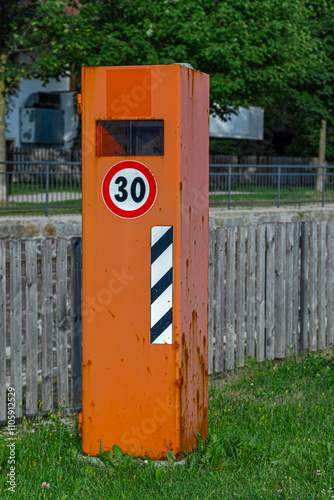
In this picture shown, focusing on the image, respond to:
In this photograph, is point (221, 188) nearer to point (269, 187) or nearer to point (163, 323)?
point (269, 187)

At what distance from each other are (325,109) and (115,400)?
2854cm

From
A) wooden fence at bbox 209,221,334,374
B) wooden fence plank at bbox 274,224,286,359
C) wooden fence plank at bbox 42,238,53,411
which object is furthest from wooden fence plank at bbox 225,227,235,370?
wooden fence plank at bbox 42,238,53,411

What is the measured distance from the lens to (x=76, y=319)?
19.3 feet

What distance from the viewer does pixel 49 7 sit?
20578 mm

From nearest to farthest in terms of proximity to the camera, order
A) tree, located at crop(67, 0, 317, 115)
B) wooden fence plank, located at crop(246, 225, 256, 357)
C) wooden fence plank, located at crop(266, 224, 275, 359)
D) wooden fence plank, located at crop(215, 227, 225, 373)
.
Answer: wooden fence plank, located at crop(215, 227, 225, 373), wooden fence plank, located at crop(246, 225, 256, 357), wooden fence plank, located at crop(266, 224, 275, 359), tree, located at crop(67, 0, 317, 115)

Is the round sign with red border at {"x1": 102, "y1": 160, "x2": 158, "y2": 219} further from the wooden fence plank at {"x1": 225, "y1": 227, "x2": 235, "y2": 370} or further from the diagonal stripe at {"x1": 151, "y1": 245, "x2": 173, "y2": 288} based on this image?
the wooden fence plank at {"x1": 225, "y1": 227, "x2": 235, "y2": 370}

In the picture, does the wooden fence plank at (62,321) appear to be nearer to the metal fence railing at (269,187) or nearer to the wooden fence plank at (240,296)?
the wooden fence plank at (240,296)

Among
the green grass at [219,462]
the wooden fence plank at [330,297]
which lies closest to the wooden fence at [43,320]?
the green grass at [219,462]

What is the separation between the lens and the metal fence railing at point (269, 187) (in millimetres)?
20312

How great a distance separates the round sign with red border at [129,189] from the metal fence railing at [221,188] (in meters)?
12.0

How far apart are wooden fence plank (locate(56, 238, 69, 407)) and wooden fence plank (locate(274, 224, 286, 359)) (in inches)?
95.9

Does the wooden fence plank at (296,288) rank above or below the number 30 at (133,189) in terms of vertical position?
below

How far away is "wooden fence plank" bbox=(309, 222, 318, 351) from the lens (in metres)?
7.64

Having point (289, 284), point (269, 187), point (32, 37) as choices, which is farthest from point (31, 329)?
point (32, 37)
